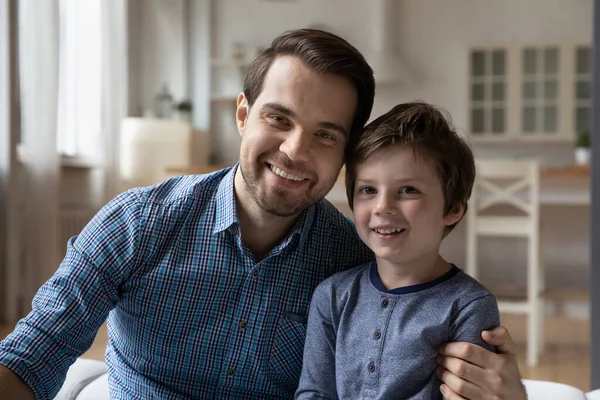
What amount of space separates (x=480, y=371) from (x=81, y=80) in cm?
495

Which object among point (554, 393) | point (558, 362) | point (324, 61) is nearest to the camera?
point (324, 61)

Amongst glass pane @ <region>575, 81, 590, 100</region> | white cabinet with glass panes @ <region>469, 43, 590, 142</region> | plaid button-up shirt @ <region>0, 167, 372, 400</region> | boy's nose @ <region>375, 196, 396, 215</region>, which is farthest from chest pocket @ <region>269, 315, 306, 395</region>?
glass pane @ <region>575, 81, 590, 100</region>

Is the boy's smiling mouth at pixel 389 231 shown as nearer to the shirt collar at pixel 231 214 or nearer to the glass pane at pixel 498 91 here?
the shirt collar at pixel 231 214

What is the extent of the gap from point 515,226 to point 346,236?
2.92m

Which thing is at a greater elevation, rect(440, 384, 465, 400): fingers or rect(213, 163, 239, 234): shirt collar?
rect(213, 163, 239, 234): shirt collar

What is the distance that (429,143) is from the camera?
1.30 meters

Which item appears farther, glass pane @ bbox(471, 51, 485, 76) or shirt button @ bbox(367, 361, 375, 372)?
glass pane @ bbox(471, 51, 485, 76)

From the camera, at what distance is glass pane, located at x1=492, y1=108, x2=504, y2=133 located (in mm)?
6293

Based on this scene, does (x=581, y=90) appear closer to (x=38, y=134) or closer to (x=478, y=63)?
(x=478, y=63)

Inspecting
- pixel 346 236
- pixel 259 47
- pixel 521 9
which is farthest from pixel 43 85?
pixel 521 9

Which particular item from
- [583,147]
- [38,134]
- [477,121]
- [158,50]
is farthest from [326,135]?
[158,50]

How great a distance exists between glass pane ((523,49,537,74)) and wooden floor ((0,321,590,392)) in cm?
266

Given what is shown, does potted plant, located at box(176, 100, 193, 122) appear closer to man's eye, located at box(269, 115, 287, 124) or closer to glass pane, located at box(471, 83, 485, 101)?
glass pane, located at box(471, 83, 485, 101)

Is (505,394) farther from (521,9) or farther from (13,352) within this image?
(521,9)
